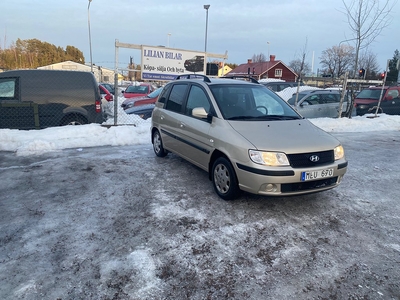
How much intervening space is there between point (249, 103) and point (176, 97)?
1551 millimetres

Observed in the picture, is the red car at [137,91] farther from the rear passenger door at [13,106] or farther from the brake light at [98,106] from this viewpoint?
the rear passenger door at [13,106]

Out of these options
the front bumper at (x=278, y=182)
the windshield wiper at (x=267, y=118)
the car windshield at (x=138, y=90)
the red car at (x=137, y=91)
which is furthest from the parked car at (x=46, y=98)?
the car windshield at (x=138, y=90)

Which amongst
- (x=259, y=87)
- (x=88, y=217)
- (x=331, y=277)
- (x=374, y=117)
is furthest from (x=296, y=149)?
(x=374, y=117)

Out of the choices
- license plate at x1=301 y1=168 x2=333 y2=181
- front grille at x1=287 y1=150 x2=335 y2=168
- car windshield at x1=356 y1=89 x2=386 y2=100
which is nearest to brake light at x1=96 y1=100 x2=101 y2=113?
front grille at x1=287 y1=150 x2=335 y2=168

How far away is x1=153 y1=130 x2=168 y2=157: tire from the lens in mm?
6462

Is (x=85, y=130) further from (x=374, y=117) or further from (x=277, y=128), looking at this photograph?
(x=374, y=117)

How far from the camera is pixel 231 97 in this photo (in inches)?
195

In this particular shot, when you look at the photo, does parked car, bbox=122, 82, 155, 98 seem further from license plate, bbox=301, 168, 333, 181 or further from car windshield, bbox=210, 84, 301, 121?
license plate, bbox=301, 168, 333, 181

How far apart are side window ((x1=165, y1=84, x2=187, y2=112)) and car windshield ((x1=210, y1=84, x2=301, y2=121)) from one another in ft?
2.75

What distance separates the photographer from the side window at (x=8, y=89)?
7.71 m

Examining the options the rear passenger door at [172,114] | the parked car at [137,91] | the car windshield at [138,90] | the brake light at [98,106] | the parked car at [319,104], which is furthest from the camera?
the car windshield at [138,90]

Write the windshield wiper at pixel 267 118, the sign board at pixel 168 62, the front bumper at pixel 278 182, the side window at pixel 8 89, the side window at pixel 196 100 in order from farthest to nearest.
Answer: the sign board at pixel 168 62 < the side window at pixel 8 89 < the side window at pixel 196 100 < the windshield wiper at pixel 267 118 < the front bumper at pixel 278 182

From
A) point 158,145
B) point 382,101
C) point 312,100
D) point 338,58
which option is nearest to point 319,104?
point 312,100

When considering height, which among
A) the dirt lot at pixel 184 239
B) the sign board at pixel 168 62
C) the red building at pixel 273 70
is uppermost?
the red building at pixel 273 70
